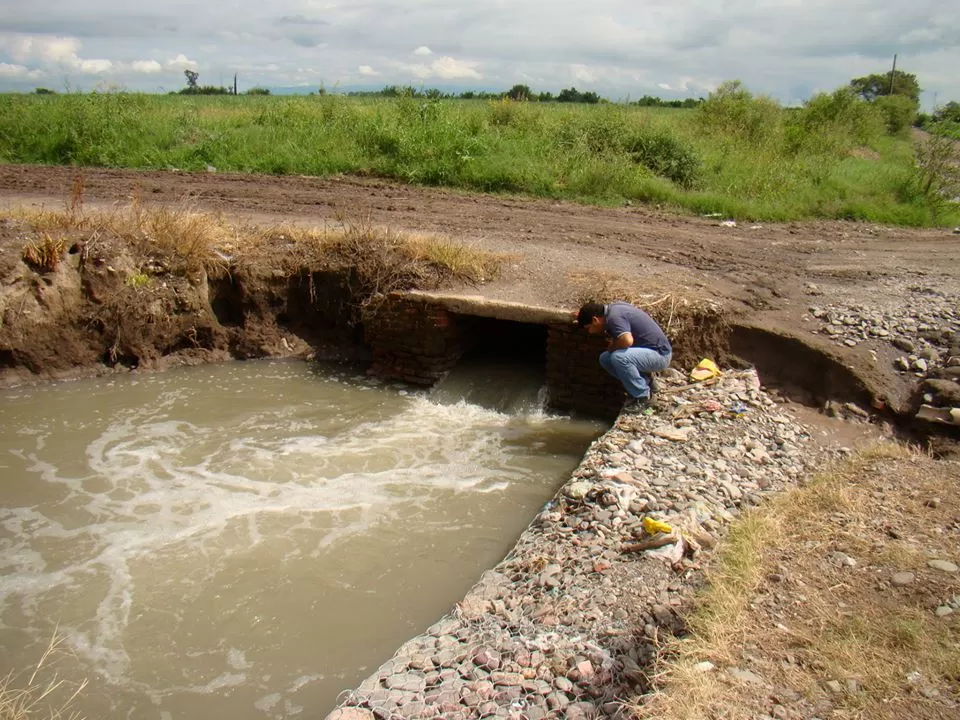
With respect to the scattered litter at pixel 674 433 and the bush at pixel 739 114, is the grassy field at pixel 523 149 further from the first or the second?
the scattered litter at pixel 674 433

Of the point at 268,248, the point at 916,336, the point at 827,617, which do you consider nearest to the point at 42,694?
the point at 827,617

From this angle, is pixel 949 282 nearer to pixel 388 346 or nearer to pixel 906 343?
pixel 906 343

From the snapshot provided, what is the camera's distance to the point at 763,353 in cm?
740

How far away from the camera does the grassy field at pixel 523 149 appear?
13602 millimetres

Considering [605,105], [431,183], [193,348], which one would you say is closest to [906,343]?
[193,348]

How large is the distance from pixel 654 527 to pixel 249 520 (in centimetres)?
302

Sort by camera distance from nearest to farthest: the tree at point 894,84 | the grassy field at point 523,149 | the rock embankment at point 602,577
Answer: the rock embankment at point 602,577 < the grassy field at point 523,149 < the tree at point 894,84

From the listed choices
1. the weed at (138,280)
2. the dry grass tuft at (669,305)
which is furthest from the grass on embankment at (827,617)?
the weed at (138,280)

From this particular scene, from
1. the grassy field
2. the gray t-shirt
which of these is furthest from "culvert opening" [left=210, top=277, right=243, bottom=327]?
the grassy field

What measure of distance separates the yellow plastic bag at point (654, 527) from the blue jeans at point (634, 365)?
213cm

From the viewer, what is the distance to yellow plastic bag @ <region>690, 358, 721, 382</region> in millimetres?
7137

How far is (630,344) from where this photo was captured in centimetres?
681

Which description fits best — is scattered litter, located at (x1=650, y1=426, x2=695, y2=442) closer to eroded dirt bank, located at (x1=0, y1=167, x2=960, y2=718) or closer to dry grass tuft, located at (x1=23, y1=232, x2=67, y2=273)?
eroded dirt bank, located at (x1=0, y1=167, x2=960, y2=718)

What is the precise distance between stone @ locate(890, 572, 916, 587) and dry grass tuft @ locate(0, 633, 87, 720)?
4256 millimetres
